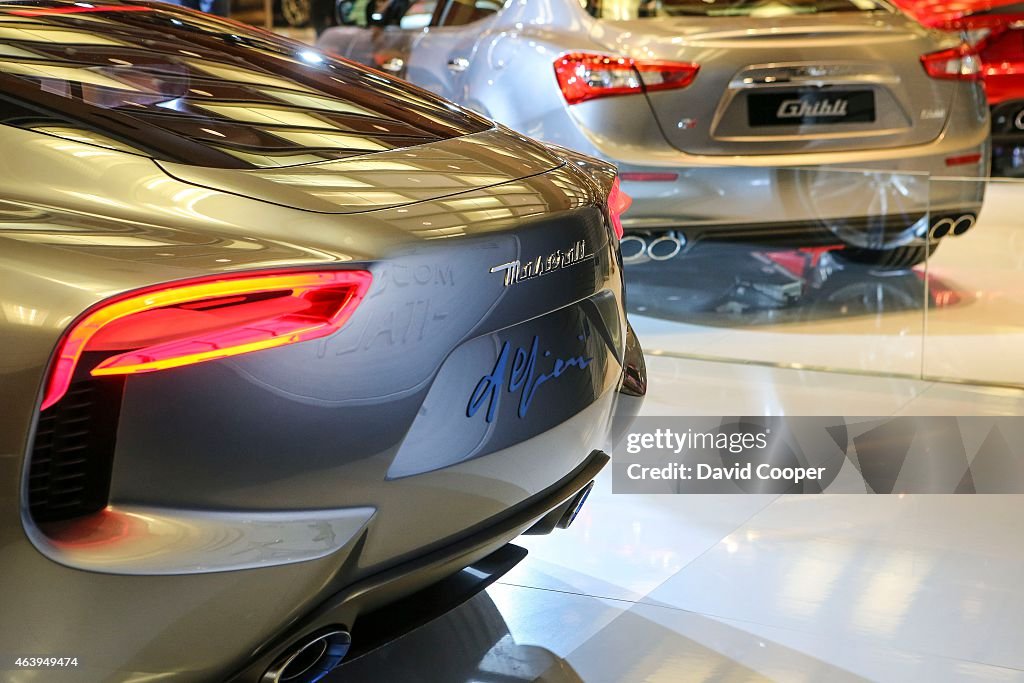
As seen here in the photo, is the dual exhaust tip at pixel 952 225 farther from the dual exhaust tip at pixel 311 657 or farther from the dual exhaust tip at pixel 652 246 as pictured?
the dual exhaust tip at pixel 311 657

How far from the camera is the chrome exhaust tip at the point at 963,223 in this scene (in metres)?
3.68

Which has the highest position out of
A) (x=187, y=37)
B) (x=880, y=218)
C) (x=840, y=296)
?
(x=187, y=37)

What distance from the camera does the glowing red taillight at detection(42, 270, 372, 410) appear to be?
1.26 m

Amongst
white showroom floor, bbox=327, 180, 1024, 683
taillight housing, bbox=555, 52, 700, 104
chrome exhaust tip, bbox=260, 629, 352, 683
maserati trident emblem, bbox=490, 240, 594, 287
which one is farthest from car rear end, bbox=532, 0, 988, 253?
chrome exhaust tip, bbox=260, 629, 352, 683

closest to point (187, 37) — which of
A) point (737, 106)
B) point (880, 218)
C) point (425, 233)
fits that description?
point (425, 233)

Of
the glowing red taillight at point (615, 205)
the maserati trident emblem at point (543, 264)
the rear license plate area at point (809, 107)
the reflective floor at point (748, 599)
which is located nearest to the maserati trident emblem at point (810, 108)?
the rear license plate area at point (809, 107)

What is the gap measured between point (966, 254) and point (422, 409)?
2.68 meters

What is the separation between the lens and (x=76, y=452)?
129cm

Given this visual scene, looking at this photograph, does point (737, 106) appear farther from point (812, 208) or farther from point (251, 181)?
point (251, 181)

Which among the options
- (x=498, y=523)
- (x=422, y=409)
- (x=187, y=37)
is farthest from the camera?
(x=187, y=37)

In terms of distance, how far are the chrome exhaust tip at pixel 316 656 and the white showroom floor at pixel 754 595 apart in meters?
0.48

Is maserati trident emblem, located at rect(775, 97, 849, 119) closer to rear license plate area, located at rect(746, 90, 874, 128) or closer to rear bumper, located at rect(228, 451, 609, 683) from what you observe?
rear license plate area, located at rect(746, 90, 874, 128)

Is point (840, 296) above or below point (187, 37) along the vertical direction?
below

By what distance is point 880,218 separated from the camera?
12.5ft
